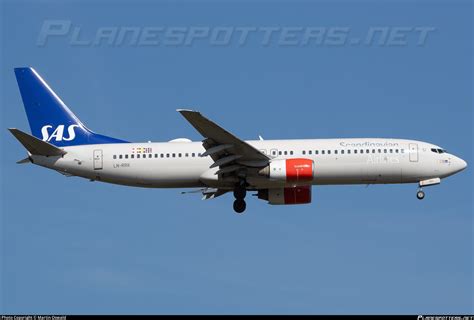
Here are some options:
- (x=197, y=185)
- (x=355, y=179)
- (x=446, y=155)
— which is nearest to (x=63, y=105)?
(x=197, y=185)

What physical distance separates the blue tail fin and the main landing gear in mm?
8454

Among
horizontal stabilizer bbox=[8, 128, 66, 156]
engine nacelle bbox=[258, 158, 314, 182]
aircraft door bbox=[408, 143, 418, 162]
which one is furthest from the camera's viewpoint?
aircraft door bbox=[408, 143, 418, 162]

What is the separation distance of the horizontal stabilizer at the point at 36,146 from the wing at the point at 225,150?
9637 millimetres

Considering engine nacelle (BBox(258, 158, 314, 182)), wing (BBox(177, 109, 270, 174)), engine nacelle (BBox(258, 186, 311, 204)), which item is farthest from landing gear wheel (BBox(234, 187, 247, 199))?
A: engine nacelle (BBox(258, 158, 314, 182))

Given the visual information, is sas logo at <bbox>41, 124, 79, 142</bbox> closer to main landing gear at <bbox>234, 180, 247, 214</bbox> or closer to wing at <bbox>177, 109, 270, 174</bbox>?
wing at <bbox>177, 109, 270, 174</bbox>

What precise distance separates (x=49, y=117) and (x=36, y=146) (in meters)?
4.43

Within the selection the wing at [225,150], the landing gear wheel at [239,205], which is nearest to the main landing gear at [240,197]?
the landing gear wheel at [239,205]

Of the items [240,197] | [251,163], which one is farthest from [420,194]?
[240,197]

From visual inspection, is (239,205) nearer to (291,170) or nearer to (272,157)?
(272,157)

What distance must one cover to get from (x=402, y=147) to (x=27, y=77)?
25.2 metres

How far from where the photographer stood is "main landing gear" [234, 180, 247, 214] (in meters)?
59.0

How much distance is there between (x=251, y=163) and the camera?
190ft

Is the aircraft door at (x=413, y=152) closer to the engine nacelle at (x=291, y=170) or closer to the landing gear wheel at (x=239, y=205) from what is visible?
the engine nacelle at (x=291, y=170)

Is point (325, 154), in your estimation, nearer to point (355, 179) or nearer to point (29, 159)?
point (355, 179)
